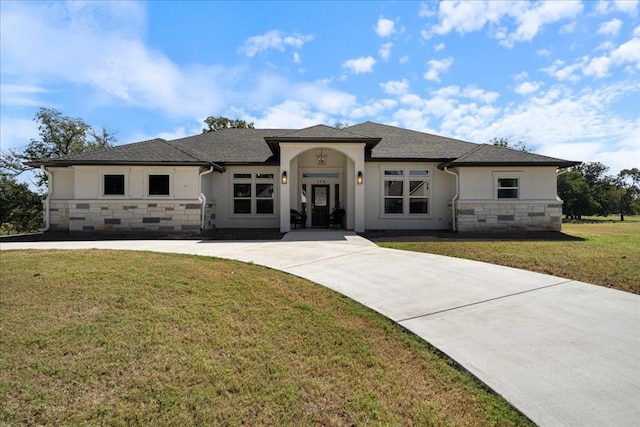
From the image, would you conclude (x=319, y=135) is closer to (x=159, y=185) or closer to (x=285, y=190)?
(x=285, y=190)

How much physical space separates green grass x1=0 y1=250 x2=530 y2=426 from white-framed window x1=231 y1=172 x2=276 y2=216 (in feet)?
36.4

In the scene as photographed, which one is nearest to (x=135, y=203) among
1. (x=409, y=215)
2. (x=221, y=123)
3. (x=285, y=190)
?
(x=285, y=190)

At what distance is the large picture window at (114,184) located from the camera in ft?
47.5

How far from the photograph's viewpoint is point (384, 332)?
404cm

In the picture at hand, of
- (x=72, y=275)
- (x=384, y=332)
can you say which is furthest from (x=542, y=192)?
(x=72, y=275)

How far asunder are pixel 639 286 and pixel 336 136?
10.3 metres

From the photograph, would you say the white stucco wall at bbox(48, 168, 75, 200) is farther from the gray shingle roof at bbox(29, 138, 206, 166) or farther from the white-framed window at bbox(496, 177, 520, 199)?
the white-framed window at bbox(496, 177, 520, 199)

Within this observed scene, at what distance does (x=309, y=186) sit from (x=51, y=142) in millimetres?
27173

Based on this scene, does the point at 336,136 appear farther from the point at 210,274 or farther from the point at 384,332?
the point at 384,332

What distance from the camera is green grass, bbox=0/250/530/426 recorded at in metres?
2.63

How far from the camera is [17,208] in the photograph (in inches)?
1084

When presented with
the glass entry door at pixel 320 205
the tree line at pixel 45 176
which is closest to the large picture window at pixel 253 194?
the glass entry door at pixel 320 205

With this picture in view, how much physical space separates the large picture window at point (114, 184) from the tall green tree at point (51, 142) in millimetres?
20004

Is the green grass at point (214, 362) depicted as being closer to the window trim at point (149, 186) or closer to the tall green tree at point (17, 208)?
the window trim at point (149, 186)
